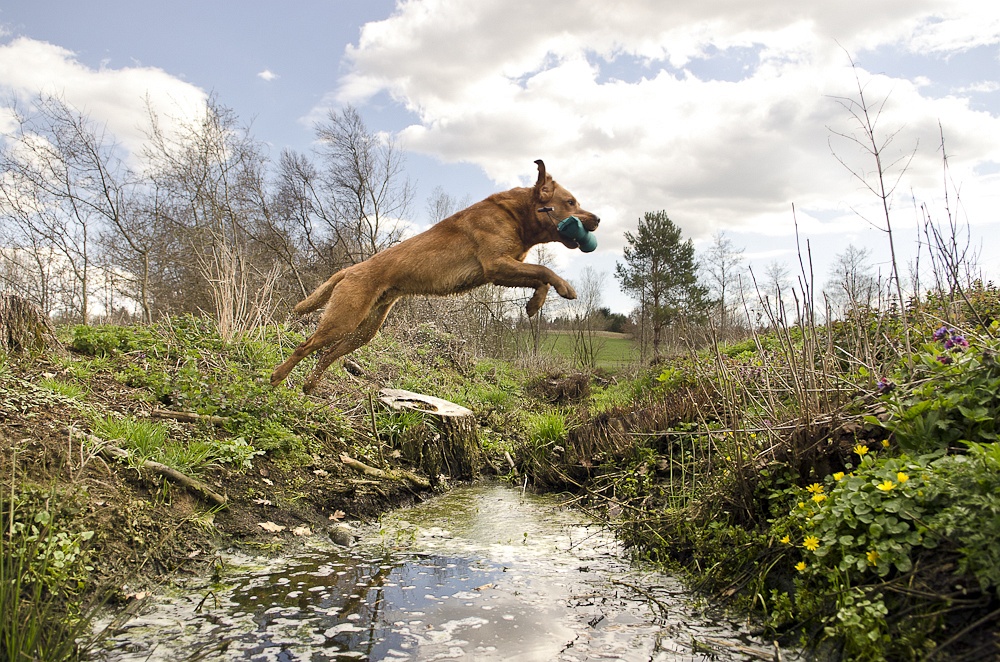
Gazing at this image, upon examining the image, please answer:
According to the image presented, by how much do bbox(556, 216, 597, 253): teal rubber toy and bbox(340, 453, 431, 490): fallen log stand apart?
293cm

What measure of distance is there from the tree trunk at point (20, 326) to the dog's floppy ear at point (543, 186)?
206 inches

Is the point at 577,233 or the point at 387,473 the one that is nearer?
the point at 577,233

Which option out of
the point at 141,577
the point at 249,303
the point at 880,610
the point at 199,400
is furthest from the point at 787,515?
the point at 249,303

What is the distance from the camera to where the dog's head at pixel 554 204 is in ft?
19.5

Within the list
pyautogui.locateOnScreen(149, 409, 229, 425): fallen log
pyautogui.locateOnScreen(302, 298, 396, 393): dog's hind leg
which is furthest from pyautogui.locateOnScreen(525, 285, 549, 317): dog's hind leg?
pyautogui.locateOnScreen(149, 409, 229, 425): fallen log

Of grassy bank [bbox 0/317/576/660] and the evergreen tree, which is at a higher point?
the evergreen tree

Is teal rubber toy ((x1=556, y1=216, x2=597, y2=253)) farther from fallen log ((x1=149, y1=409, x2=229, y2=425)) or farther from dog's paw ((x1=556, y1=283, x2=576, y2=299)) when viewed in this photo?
fallen log ((x1=149, y1=409, x2=229, y2=425))

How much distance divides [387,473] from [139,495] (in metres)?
2.50

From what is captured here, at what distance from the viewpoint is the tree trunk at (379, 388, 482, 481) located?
22.9ft

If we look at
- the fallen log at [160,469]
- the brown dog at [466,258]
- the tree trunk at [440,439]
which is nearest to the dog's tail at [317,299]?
the brown dog at [466,258]

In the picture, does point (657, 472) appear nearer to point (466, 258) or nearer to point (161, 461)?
point (466, 258)

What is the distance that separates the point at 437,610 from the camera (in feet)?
11.5

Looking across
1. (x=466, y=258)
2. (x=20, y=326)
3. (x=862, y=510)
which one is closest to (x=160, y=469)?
(x=466, y=258)

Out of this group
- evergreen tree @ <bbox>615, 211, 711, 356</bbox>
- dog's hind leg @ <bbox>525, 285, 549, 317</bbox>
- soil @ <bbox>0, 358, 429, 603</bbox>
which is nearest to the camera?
soil @ <bbox>0, 358, 429, 603</bbox>
